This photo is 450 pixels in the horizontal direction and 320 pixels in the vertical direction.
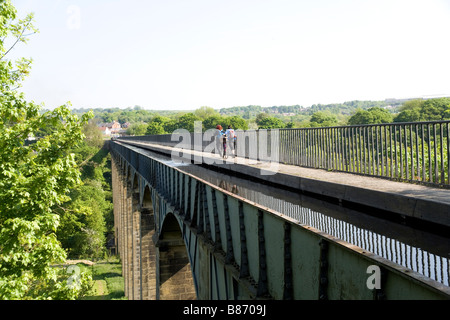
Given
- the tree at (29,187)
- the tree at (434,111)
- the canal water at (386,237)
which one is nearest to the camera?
the canal water at (386,237)

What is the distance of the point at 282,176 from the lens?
37.0ft

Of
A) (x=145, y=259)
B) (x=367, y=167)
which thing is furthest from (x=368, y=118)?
(x=367, y=167)

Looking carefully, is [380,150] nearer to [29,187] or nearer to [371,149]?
[371,149]

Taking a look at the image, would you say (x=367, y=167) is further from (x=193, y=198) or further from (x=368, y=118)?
(x=368, y=118)

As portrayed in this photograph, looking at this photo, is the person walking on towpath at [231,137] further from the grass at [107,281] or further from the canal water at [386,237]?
the grass at [107,281]

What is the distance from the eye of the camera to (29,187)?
10.9m

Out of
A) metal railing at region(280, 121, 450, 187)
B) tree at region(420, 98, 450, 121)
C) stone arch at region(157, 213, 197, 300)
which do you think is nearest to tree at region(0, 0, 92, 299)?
stone arch at region(157, 213, 197, 300)

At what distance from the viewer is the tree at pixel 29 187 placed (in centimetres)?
998

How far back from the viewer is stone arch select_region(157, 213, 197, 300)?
16.3 metres

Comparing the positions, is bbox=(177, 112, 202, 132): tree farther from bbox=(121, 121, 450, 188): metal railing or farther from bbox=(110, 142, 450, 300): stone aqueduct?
bbox=(110, 142, 450, 300): stone aqueduct

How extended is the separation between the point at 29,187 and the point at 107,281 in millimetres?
40138

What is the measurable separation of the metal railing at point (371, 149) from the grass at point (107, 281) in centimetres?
2791

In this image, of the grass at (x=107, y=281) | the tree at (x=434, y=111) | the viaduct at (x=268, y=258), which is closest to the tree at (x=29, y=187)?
the viaduct at (x=268, y=258)

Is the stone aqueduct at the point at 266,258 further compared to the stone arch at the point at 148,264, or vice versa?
the stone arch at the point at 148,264
